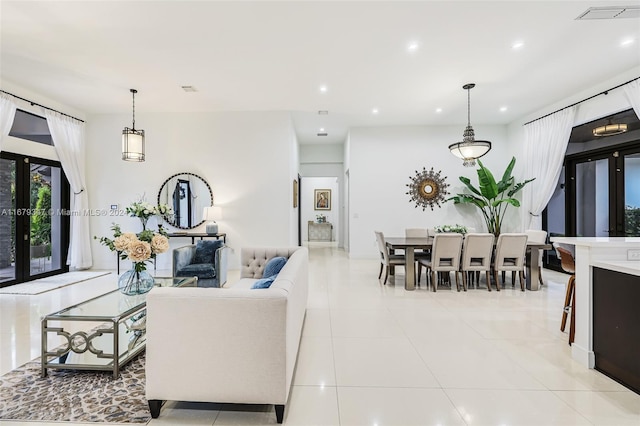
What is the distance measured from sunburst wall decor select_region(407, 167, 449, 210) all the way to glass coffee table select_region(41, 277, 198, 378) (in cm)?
654

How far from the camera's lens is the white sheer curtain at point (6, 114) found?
4.83m

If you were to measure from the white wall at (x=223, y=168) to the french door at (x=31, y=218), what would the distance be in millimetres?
573

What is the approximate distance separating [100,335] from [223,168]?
472 cm

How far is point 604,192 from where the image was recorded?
561 centimetres

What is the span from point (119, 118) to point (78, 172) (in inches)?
55.6

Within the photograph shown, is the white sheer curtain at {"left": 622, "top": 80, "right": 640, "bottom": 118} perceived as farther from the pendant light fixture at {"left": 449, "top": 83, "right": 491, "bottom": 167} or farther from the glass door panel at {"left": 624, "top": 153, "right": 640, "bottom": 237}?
the pendant light fixture at {"left": 449, "top": 83, "right": 491, "bottom": 167}

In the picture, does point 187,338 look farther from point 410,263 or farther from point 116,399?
point 410,263

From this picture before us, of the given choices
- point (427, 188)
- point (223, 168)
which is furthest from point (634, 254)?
point (223, 168)

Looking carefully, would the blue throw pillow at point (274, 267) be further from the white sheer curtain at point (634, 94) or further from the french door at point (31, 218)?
the white sheer curtain at point (634, 94)

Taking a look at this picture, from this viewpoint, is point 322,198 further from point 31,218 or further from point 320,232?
point 31,218

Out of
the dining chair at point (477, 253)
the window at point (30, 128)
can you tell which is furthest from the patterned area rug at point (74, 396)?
the window at point (30, 128)

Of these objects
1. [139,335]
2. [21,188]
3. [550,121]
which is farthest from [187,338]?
[550,121]

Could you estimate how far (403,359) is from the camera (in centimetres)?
263

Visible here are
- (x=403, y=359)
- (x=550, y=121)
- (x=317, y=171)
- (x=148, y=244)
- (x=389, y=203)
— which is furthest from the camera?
(x=317, y=171)
